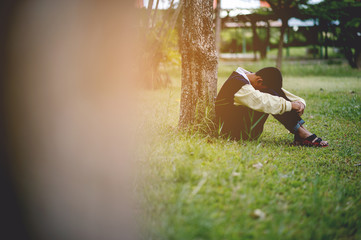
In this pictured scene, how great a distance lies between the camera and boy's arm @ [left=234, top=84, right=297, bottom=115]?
3811 millimetres

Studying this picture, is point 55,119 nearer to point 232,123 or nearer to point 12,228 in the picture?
point 12,228

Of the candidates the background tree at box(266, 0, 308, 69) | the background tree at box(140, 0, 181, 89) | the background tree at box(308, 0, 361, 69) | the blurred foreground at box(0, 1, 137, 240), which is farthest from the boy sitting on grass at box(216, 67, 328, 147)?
the background tree at box(266, 0, 308, 69)

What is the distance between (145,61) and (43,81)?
6596 millimetres

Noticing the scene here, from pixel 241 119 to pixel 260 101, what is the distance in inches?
17.3

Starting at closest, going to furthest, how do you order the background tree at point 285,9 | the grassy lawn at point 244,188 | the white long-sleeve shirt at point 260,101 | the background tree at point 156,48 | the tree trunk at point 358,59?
the grassy lawn at point 244,188, the white long-sleeve shirt at point 260,101, the background tree at point 156,48, the background tree at point 285,9, the tree trunk at point 358,59

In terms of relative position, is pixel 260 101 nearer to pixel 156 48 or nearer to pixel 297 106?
pixel 297 106

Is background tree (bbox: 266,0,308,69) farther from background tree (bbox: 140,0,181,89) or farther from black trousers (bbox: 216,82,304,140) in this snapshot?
black trousers (bbox: 216,82,304,140)

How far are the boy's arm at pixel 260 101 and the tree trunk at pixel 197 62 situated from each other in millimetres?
495

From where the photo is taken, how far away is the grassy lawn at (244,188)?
215 centimetres

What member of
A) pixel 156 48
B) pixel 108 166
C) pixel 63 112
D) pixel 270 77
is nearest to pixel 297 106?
pixel 270 77

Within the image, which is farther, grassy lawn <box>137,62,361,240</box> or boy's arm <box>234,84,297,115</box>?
boy's arm <box>234,84,297,115</box>

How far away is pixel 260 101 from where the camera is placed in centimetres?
380

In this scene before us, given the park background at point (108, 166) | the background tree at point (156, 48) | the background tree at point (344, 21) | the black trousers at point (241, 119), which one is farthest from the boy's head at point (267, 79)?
the background tree at point (344, 21)

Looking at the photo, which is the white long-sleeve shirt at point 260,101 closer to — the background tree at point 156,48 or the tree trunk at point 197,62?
the tree trunk at point 197,62
